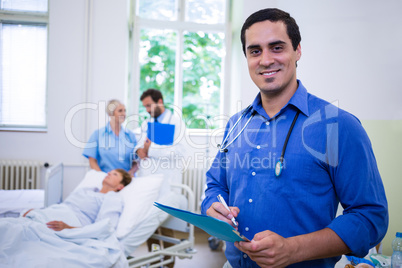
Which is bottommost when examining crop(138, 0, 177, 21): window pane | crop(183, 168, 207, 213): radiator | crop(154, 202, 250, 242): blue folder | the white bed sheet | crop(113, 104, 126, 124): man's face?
crop(183, 168, 207, 213): radiator

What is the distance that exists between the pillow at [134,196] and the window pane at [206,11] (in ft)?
6.97

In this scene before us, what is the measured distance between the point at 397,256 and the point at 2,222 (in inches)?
67.2

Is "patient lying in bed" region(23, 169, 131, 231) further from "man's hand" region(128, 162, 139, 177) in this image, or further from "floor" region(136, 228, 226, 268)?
"floor" region(136, 228, 226, 268)

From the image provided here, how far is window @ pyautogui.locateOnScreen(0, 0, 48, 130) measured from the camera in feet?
6.21

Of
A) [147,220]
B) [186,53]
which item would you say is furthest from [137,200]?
[186,53]

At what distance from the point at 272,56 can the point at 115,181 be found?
1.92 m

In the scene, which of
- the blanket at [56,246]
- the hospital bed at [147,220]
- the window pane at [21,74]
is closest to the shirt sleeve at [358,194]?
the blanket at [56,246]

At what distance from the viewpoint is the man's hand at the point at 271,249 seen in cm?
65

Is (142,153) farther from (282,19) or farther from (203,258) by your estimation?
(282,19)

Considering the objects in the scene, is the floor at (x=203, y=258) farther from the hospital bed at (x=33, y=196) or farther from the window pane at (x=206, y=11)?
the window pane at (x=206, y=11)

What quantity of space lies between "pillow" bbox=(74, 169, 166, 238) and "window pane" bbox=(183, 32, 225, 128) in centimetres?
140

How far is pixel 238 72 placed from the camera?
3.40 metres

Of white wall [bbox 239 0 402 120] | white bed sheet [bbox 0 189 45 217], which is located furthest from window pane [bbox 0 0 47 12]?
white wall [bbox 239 0 402 120]

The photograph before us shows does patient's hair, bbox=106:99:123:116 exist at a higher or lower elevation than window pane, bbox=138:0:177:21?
lower
